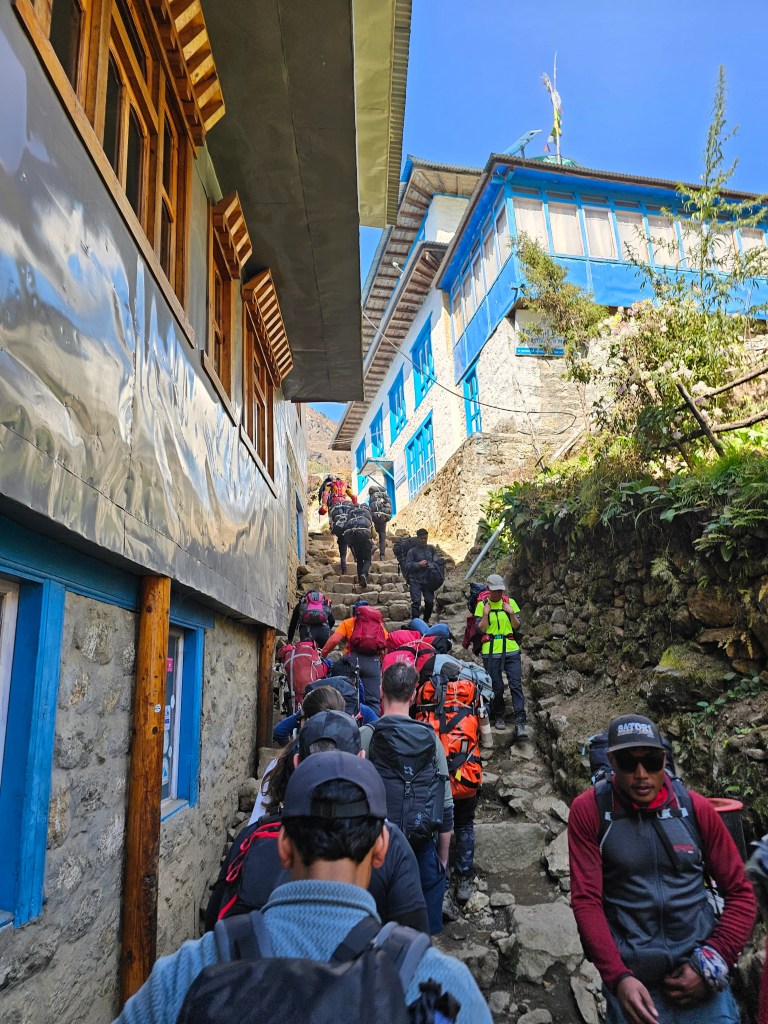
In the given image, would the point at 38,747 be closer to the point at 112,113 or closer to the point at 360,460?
the point at 112,113

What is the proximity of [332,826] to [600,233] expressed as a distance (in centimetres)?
1679

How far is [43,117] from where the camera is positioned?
2371mm

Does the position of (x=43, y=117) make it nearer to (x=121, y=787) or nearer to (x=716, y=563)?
(x=121, y=787)

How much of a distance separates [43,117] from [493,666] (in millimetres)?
6484

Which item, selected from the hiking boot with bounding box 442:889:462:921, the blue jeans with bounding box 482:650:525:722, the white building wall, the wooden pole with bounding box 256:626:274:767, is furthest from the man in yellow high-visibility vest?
the white building wall

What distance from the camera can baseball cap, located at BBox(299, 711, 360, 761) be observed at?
2.64 metres

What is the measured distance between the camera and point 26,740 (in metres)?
2.35

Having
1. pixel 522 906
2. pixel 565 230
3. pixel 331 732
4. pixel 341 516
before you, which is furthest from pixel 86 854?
pixel 565 230

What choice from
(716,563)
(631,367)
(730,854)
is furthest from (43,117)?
(631,367)

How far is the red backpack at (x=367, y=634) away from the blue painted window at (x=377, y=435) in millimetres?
20977

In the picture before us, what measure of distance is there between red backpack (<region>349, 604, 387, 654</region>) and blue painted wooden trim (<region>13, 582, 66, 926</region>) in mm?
3930

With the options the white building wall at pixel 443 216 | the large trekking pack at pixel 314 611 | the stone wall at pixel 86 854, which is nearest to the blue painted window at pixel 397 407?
the white building wall at pixel 443 216

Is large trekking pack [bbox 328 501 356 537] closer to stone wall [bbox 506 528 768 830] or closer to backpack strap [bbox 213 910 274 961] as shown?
stone wall [bbox 506 528 768 830]

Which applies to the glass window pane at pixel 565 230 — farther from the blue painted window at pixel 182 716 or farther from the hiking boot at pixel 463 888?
the hiking boot at pixel 463 888
